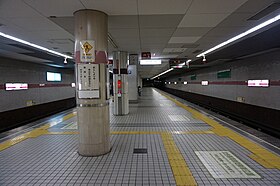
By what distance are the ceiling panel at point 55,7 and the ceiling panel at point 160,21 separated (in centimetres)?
144

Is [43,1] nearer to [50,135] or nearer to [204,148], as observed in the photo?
[50,135]

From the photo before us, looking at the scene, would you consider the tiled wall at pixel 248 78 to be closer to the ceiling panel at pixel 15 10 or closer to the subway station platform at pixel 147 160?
the subway station platform at pixel 147 160

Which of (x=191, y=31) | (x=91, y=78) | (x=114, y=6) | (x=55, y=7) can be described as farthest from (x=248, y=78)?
(x=55, y=7)

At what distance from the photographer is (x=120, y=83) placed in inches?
313

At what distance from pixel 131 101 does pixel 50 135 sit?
25.5 feet

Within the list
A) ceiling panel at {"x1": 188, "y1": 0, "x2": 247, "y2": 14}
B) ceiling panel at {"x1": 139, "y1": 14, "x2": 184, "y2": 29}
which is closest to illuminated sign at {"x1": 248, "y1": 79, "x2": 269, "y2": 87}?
ceiling panel at {"x1": 188, "y1": 0, "x2": 247, "y2": 14}

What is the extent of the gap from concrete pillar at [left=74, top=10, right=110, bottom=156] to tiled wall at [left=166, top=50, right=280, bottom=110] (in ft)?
26.2

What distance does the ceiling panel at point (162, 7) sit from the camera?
3.27 metres

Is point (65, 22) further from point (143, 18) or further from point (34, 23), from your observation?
point (143, 18)

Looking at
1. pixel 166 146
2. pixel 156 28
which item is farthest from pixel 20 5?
pixel 166 146

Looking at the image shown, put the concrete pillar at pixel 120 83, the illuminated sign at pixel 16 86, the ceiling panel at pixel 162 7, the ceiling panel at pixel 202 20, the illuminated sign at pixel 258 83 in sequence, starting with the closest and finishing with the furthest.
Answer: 1. the ceiling panel at pixel 162 7
2. the ceiling panel at pixel 202 20
3. the concrete pillar at pixel 120 83
4. the illuminated sign at pixel 258 83
5. the illuminated sign at pixel 16 86

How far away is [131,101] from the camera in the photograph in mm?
12523

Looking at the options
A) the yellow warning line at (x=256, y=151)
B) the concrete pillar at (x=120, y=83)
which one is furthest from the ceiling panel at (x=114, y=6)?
the concrete pillar at (x=120, y=83)

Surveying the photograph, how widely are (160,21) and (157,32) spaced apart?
0.93 m
